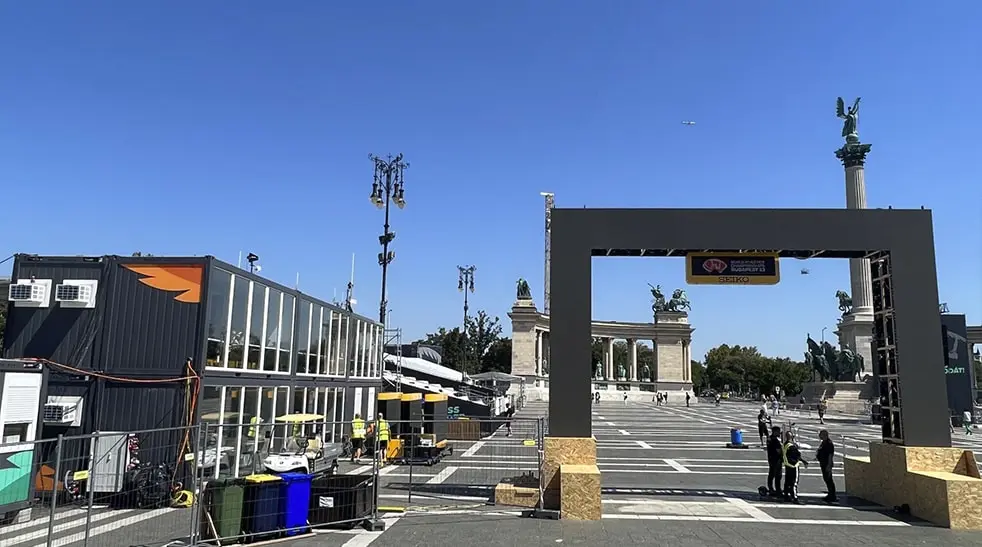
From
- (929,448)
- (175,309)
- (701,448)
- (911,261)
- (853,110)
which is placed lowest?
(701,448)

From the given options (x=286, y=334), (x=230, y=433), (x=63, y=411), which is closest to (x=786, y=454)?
(x=230, y=433)

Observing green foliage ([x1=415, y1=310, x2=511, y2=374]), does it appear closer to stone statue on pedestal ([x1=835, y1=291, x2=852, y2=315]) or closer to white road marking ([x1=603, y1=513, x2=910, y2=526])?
stone statue on pedestal ([x1=835, y1=291, x2=852, y2=315])

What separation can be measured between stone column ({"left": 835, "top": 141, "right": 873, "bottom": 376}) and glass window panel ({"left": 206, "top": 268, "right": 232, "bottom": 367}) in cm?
6020

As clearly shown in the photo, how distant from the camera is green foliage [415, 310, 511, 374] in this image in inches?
3302

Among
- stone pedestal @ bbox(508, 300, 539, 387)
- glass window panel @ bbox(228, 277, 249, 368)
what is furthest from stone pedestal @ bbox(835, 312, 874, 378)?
glass window panel @ bbox(228, 277, 249, 368)

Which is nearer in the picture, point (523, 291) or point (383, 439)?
point (383, 439)

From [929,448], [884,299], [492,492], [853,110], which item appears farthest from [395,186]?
[853,110]

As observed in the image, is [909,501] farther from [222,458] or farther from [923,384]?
[222,458]

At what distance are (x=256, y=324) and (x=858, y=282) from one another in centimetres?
6508

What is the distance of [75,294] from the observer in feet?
42.5

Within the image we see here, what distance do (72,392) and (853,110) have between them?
77061 millimetres

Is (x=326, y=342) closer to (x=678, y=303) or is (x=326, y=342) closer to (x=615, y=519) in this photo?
(x=615, y=519)

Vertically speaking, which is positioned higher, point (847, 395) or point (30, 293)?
point (30, 293)

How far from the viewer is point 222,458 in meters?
13.5
